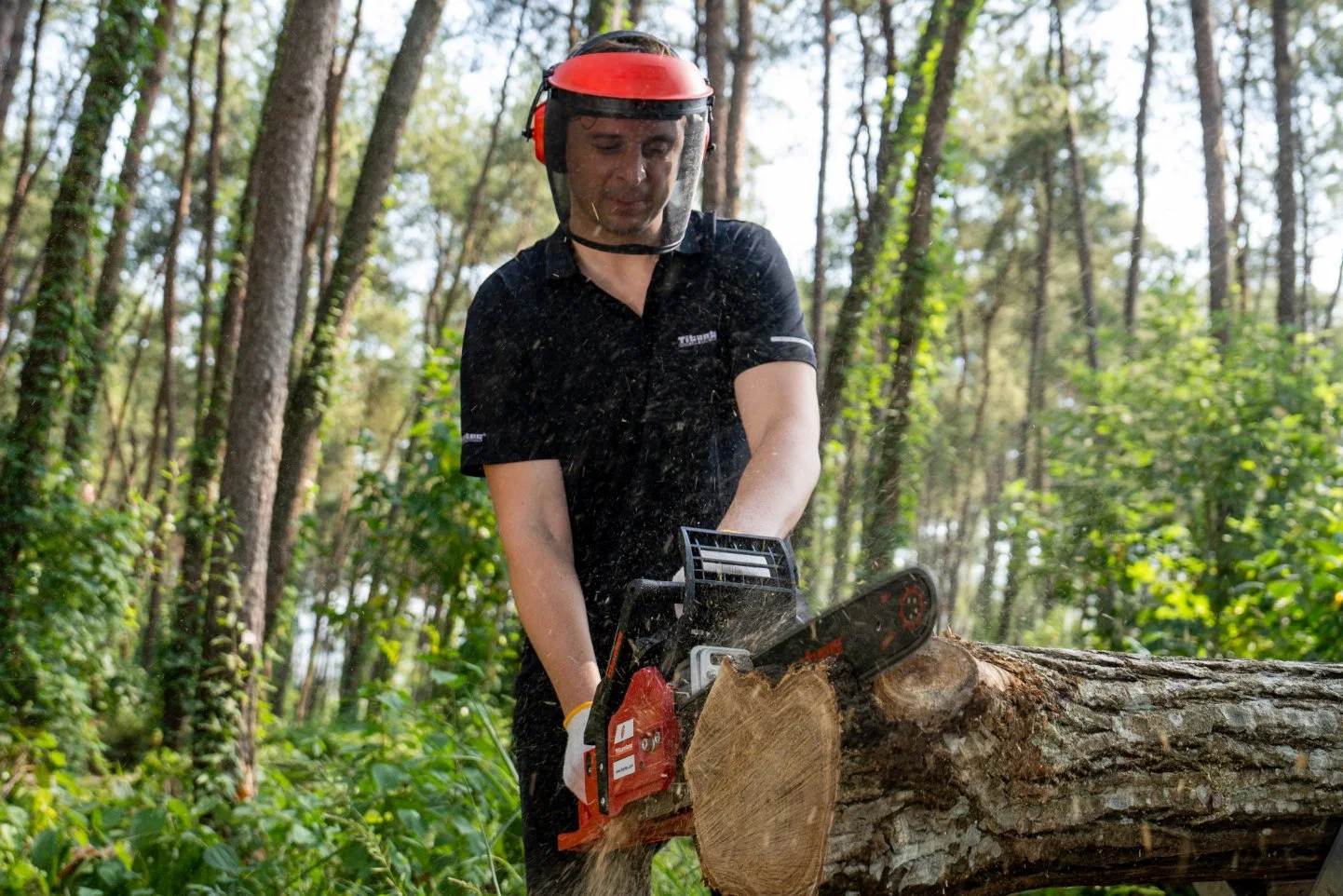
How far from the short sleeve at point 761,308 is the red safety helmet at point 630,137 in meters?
0.17

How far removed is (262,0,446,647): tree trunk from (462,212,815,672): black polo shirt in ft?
22.7

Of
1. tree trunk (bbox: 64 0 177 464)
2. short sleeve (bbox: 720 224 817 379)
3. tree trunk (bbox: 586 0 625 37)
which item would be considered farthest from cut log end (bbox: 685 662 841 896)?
tree trunk (bbox: 586 0 625 37)

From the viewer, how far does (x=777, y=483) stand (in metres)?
2.32

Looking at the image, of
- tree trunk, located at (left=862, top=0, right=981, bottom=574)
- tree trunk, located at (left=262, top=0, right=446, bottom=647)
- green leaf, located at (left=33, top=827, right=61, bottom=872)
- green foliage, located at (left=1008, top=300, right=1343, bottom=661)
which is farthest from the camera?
tree trunk, located at (left=262, top=0, right=446, bottom=647)

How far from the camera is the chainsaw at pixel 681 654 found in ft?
5.63

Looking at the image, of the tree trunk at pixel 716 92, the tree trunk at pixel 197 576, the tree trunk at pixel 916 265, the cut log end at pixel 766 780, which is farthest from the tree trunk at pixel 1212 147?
the cut log end at pixel 766 780

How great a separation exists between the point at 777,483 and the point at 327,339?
7596 mm

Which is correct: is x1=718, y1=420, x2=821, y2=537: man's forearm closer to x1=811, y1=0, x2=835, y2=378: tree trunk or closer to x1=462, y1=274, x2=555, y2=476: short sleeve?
x1=462, y1=274, x2=555, y2=476: short sleeve

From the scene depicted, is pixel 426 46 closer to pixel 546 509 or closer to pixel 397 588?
pixel 397 588

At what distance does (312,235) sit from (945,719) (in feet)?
44.3

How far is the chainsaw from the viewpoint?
1.71m

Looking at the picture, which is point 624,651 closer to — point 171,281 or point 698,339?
point 698,339

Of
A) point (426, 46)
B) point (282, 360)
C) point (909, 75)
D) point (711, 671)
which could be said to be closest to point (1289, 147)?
point (909, 75)

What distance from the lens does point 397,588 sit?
22.8ft
